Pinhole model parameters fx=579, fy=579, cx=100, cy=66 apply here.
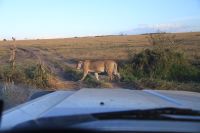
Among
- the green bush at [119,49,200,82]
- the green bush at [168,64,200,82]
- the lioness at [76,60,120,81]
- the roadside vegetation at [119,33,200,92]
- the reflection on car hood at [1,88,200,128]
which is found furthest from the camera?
the lioness at [76,60,120,81]

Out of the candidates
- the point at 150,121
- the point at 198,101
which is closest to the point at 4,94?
the point at 198,101

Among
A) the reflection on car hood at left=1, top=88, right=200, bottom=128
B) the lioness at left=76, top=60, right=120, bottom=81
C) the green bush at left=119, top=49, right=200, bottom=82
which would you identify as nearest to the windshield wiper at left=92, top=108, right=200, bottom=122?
the reflection on car hood at left=1, top=88, right=200, bottom=128

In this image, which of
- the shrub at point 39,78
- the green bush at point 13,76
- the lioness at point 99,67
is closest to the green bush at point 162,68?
the lioness at point 99,67

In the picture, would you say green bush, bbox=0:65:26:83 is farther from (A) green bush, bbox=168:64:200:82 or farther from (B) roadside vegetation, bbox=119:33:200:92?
(A) green bush, bbox=168:64:200:82

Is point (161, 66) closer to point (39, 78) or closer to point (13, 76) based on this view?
point (39, 78)

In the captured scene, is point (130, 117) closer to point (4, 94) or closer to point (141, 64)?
point (4, 94)

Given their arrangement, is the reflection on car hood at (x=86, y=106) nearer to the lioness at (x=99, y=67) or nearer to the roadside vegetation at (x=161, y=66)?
the roadside vegetation at (x=161, y=66)

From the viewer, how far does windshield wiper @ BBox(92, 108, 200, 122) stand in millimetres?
2666

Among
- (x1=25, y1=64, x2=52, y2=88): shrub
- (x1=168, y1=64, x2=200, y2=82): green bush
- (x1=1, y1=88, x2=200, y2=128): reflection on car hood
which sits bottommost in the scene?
(x1=168, y1=64, x2=200, y2=82): green bush

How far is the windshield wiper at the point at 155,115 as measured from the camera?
2.67 meters

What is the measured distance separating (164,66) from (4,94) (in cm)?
1123

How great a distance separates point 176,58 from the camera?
24.4 meters

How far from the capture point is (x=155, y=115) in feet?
8.93

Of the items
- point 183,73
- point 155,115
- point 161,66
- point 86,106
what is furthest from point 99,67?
point 155,115
